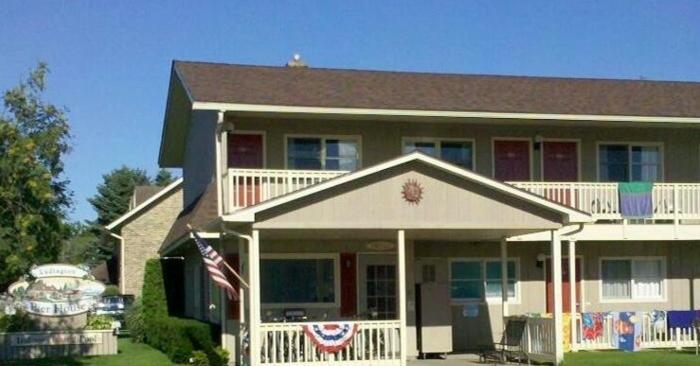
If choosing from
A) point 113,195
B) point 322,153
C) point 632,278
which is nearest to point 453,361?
point 322,153

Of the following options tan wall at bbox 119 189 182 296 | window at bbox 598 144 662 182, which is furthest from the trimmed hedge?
tan wall at bbox 119 189 182 296

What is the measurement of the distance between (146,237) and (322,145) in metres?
27.0

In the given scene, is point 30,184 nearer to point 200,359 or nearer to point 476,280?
point 200,359

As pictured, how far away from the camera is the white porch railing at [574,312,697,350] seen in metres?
26.6

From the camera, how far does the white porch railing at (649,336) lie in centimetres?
2658

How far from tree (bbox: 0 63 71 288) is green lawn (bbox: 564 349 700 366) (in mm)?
10990

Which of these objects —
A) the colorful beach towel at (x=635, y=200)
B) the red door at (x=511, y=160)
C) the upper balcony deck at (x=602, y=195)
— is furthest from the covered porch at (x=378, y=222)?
the colorful beach towel at (x=635, y=200)

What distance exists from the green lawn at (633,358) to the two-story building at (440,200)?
67cm

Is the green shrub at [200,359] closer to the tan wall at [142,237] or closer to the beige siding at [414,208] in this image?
the beige siding at [414,208]

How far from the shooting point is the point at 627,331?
26.8 meters

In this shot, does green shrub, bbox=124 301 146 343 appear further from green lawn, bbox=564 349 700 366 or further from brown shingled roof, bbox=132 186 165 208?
brown shingled roof, bbox=132 186 165 208

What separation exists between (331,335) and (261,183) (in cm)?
398

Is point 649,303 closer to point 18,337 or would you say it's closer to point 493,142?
point 493,142

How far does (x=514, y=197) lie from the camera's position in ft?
73.6
